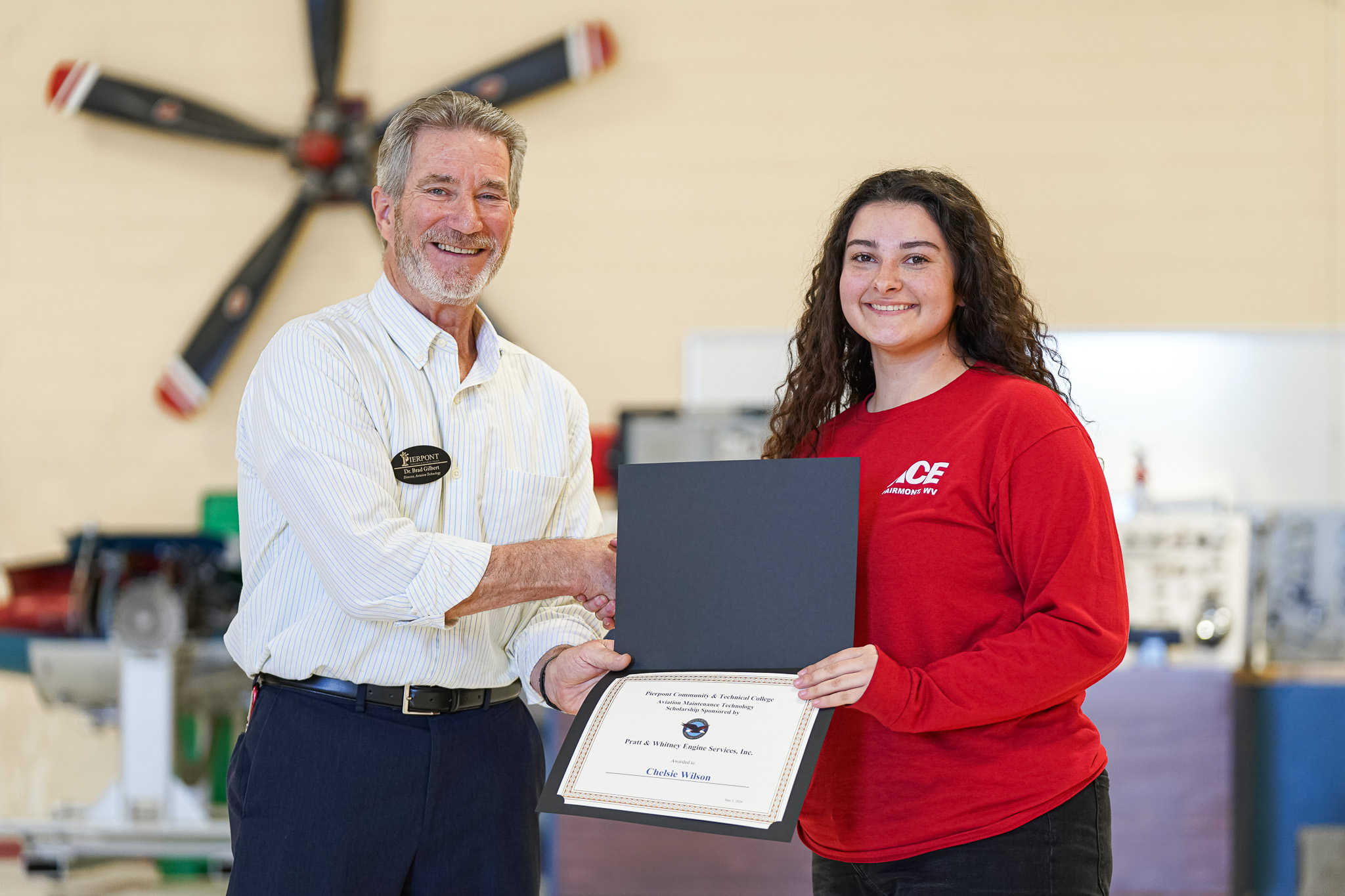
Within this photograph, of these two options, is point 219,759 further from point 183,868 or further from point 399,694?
point 399,694

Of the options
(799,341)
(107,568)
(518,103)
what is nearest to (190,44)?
(518,103)

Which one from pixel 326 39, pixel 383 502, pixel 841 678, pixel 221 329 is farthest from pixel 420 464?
pixel 326 39

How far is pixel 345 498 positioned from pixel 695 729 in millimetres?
576

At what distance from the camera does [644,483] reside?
1597 mm

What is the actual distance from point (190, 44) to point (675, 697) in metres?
4.58

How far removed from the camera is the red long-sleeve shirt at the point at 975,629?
4.62ft

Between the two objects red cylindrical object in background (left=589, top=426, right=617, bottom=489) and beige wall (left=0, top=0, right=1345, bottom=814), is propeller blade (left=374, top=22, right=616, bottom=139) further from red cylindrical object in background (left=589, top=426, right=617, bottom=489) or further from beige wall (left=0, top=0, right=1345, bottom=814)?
red cylindrical object in background (left=589, top=426, right=617, bottom=489)

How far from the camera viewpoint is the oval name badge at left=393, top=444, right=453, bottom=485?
1.71 metres

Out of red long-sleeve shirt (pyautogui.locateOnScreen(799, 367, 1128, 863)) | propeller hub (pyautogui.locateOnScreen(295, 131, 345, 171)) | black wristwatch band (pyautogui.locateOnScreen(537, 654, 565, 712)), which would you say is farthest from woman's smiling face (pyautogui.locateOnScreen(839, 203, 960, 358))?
propeller hub (pyautogui.locateOnScreen(295, 131, 345, 171))

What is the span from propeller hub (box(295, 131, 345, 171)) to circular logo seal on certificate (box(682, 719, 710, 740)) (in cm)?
396

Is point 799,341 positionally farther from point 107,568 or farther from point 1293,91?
point 1293,91

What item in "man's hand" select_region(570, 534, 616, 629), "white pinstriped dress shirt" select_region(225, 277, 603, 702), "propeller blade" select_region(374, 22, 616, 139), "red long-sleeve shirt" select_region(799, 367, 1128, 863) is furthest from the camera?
"propeller blade" select_region(374, 22, 616, 139)

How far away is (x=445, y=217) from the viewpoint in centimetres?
180

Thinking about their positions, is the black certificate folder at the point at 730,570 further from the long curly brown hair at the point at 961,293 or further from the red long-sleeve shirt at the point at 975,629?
the long curly brown hair at the point at 961,293
